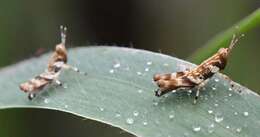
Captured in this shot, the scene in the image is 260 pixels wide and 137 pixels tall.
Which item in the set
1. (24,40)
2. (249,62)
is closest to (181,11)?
(249,62)

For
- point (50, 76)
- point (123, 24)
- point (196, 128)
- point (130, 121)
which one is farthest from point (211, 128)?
point (123, 24)

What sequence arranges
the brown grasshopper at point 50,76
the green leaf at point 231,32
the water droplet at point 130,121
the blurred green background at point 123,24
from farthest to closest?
the blurred green background at point 123,24
the brown grasshopper at point 50,76
the green leaf at point 231,32
the water droplet at point 130,121

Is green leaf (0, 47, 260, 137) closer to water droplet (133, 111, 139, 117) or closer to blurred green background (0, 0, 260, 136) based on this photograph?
water droplet (133, 111, 139, 117)

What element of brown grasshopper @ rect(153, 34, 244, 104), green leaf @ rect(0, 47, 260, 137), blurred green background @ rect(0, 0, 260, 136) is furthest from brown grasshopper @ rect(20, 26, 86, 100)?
blurred green background @ rect(0, 0, 260, 136)

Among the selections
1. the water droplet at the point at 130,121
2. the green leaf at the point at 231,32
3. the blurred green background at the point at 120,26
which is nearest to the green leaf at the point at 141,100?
the water droplet at the point at 130,121

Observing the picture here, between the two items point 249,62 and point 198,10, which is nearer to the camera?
point 249,62

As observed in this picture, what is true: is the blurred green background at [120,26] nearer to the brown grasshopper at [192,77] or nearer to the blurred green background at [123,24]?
the blurred green background at [123,24]

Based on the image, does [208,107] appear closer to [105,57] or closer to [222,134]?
[222,134]
